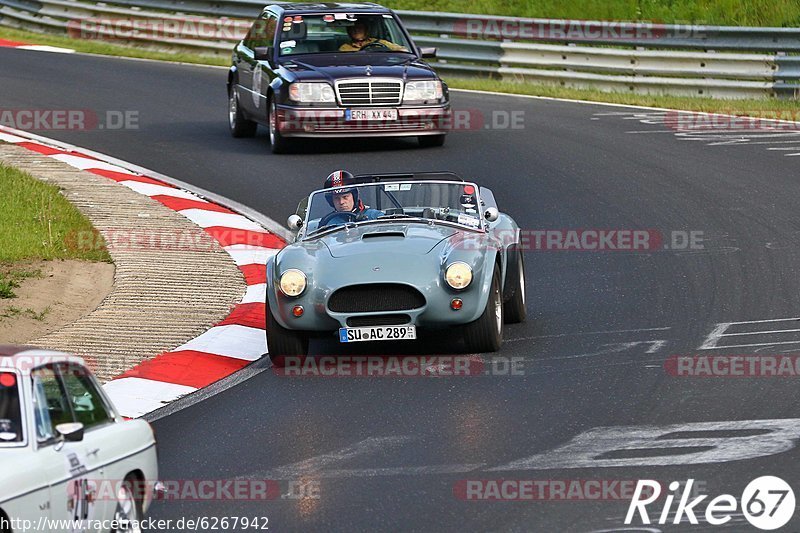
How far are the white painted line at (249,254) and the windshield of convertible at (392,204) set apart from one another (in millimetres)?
1943

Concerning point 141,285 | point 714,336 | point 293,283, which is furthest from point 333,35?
point 714,336

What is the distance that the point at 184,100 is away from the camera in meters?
22.7

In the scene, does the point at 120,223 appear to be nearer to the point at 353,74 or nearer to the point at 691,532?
the point at 353,74

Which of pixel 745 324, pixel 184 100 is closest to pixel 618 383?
pixel 745 324

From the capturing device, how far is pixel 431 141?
18.5 metres

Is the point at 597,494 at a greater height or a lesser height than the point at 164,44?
lesser

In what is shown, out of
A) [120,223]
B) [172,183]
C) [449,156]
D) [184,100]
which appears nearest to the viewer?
[120,223]

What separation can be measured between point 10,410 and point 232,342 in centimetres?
503

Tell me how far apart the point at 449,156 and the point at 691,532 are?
11.7 metres

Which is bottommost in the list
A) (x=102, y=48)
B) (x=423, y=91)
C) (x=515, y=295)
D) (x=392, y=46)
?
(x=515, y=295)

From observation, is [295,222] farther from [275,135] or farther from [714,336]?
[275,135]

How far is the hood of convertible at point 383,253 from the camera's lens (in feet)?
32.4

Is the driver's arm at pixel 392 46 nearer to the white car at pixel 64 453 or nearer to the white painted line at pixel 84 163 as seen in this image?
the white painted line at pixel 84 163

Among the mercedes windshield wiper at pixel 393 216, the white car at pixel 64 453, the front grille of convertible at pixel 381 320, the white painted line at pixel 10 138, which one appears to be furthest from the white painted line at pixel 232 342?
the white painted line at pixel 10 138
